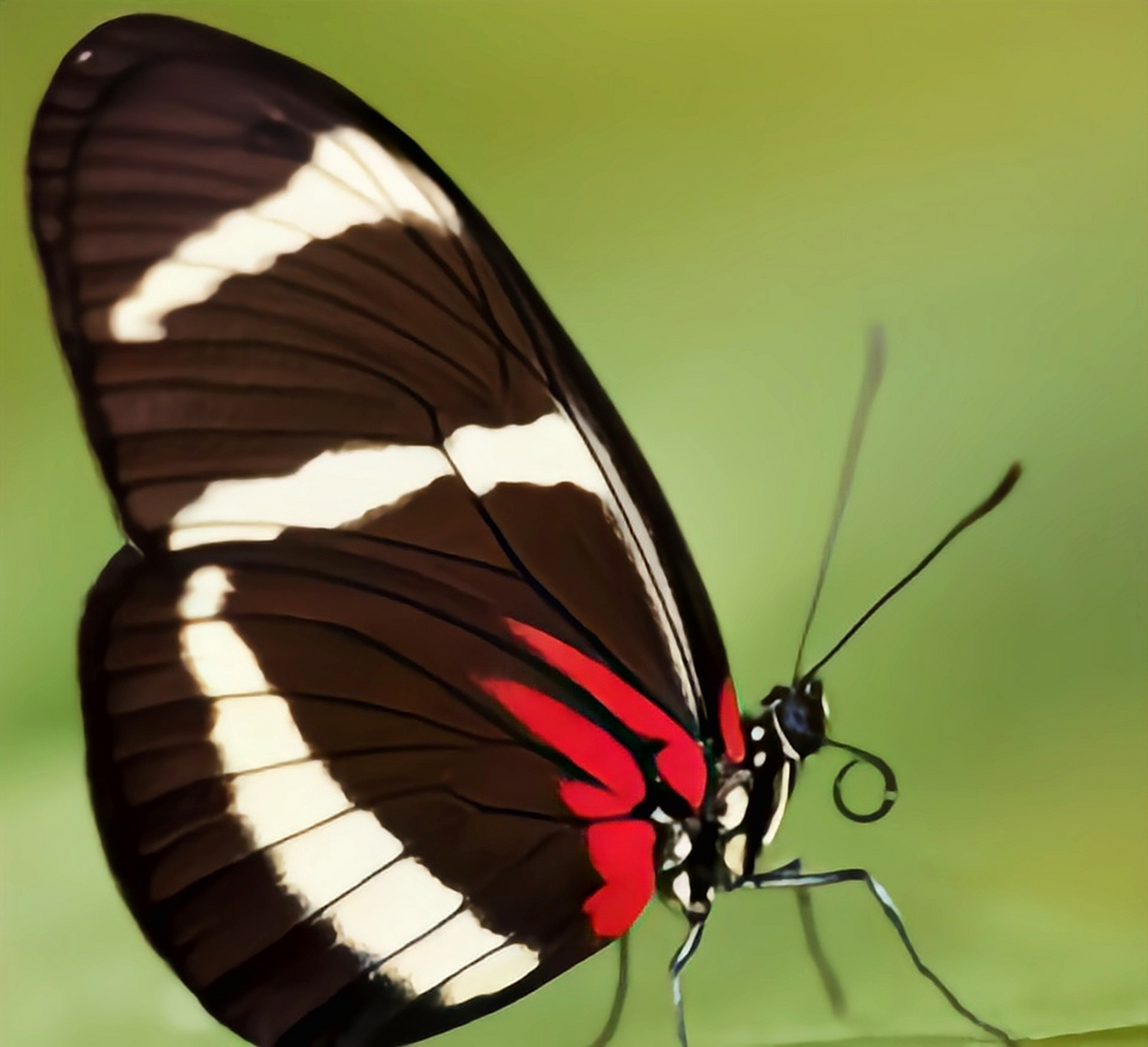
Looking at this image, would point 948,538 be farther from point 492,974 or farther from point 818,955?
point 492,974

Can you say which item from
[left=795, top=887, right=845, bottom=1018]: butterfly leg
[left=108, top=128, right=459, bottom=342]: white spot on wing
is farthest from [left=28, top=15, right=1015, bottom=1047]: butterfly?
[left=795, top=887, right=845, bottom=1018]: butterfly leg

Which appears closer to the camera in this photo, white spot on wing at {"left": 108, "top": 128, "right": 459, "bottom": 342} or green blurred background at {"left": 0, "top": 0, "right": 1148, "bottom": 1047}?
white spot on wing at {"left": 108, "top": 128, "right": 459, "bottom": 342}

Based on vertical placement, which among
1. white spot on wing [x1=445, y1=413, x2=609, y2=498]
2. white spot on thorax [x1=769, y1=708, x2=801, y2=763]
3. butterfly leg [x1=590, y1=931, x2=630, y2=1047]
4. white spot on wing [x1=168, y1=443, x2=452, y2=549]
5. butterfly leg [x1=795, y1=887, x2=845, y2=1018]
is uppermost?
white spot on wing [x1=168, y1=443, x2=452, y2=549]

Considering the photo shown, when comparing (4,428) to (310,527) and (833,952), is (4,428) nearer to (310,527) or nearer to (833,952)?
(310,527)

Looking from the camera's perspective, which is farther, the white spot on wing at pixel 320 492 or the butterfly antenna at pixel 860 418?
the butterfly antenna at pixel 860 418

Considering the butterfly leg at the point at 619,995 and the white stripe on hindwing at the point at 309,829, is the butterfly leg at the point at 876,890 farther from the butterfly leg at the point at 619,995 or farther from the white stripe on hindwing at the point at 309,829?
the white stripe on hindwing at the point at 309,829

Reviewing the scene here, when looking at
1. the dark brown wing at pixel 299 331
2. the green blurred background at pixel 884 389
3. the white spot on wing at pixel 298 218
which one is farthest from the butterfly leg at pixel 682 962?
the white spot on wing at pixel 298 218

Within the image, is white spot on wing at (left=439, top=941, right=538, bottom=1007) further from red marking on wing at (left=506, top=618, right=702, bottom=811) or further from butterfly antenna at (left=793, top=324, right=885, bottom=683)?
butterfly antenna at (left=793, top=324, right=885, bottom=683)

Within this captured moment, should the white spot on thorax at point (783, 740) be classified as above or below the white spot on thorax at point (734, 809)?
above

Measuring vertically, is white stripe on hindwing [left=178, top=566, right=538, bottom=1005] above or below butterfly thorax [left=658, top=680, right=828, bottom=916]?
above
